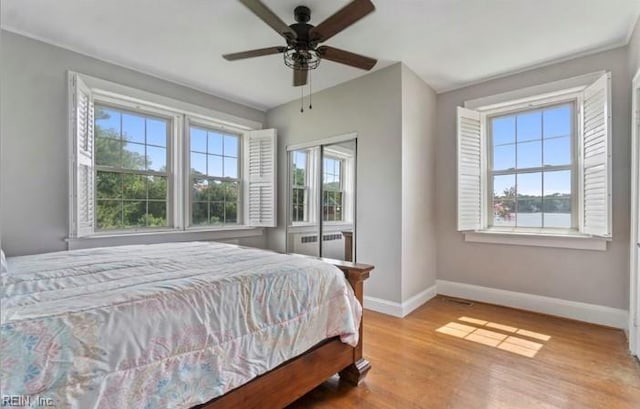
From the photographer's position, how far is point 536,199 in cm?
348

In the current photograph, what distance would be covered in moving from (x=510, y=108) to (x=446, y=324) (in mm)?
2546

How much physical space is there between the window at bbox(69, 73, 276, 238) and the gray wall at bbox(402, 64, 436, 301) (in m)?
1.93

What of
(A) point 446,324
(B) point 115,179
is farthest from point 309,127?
(A) point 446,324

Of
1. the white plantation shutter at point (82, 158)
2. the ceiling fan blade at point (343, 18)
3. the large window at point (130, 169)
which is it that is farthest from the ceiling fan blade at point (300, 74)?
the white plantation shutter at point (82, 158)

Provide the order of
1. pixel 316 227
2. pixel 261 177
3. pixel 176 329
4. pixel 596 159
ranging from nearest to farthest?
1. pixel 176 329
2. pixel 596 159
3. pixel 316 227
4. pixel 261 177

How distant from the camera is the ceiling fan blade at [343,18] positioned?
6.11 ft

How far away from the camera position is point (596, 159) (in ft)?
9.52

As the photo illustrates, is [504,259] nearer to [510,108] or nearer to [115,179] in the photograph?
[510,108]

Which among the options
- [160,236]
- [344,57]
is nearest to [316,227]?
[160,236]

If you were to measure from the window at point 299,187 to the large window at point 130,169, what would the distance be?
5.27ft

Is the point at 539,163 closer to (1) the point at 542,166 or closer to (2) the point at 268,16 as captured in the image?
(1) the point at 542,166

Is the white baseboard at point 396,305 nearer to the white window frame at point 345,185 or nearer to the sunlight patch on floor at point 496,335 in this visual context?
the sunlight patch on floor at point 496,335

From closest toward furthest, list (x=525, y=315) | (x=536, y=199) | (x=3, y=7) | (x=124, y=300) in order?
(x=124, y=300) < (x=3, y=7) < (x=525, y=315) < (x=536, y=199)

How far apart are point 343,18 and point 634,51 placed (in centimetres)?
254
